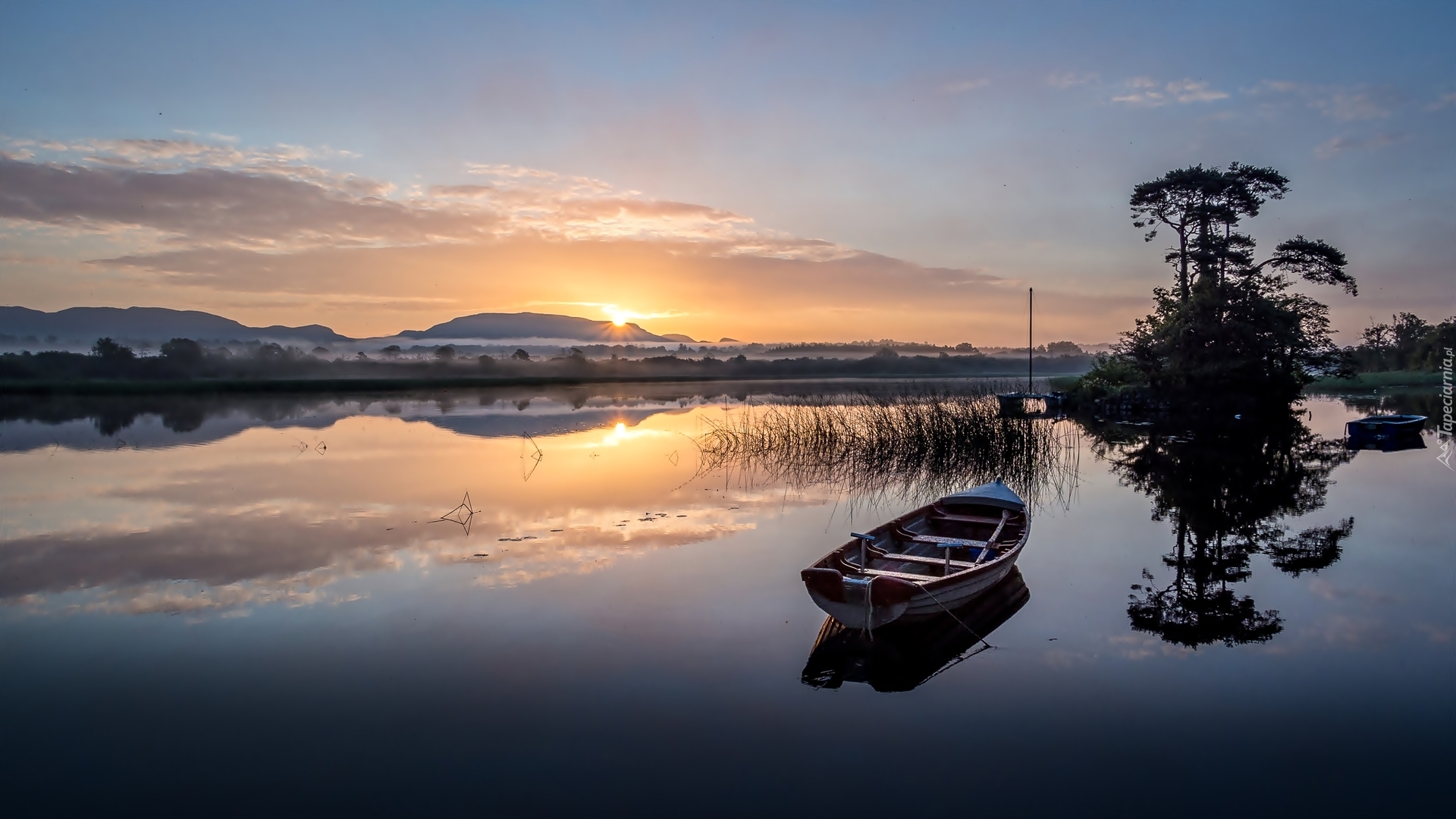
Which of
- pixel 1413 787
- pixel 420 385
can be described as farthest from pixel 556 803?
pixel 420 385

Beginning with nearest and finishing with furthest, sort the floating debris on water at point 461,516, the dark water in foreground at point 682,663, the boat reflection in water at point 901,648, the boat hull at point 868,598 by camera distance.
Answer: the dark water in foreground at point 682,663 < the boat reflection in water at point 901,648 < the boat hull at point 868,598 < the floating debris on water at point 461,516

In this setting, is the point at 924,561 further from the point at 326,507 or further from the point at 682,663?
the point at 326,507

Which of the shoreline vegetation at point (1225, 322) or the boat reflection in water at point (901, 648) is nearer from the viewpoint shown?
the boat reflection in water at point (901, 648)

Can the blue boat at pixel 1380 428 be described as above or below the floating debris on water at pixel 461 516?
above

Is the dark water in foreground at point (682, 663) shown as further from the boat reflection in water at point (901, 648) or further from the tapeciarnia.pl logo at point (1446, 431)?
the tapeciarnia.pl logo at point (1446, 431)

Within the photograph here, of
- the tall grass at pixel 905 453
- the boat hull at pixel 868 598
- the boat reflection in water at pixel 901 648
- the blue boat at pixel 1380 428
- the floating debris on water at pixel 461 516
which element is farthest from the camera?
the blue boat at pixel 1380 428

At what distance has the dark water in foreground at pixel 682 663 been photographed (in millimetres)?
4758

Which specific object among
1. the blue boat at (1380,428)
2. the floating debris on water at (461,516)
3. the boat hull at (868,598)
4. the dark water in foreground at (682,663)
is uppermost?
the blue boat at (1380,428)

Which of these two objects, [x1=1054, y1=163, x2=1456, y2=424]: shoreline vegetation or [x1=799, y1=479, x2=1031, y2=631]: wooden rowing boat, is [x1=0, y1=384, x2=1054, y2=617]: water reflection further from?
[x1=1054, y1=163, x2=1456, y2=424]: shoreline vegetation

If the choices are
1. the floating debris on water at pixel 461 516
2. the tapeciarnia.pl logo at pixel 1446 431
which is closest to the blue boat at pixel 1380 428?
the tapeciarnia.pl logo at pixel 1446 431

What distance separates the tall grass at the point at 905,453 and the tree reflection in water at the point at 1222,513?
1813 millimetres

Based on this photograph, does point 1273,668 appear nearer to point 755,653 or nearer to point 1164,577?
point 1164,577

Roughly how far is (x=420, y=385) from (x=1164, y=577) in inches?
2267

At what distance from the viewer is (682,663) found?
21.6 ft
